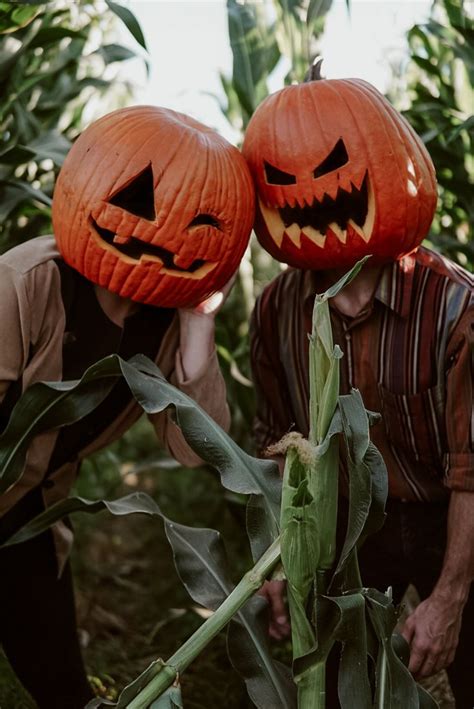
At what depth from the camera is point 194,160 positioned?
5.46 feet

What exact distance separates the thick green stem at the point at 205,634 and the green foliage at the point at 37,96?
1194 mm

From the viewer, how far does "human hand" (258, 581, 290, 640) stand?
2033 mm

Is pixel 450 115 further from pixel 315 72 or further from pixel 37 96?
pixel 37 96

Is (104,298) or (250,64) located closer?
(104,298)

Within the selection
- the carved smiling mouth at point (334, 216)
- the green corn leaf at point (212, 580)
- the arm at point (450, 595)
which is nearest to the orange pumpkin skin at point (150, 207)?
the carved smiling mouth at point (334, 216)

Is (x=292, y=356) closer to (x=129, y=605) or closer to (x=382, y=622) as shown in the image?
(x=382, y=622)

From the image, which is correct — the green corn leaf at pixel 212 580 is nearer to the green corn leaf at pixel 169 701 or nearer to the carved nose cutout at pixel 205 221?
the green corn leaf at pixel 169 701

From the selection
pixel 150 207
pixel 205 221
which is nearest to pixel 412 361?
pixel 205 221

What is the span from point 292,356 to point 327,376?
0.68m

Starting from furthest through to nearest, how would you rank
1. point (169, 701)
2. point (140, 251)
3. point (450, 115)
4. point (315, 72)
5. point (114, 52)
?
point (450, 115) < point (114, 52) < point (315, 72) < point (140, 251) < point (169, 701)

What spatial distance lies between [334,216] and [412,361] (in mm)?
339

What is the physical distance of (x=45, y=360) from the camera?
1702mm

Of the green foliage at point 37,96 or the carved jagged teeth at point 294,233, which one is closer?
the carved jagged teeth at point 294,233

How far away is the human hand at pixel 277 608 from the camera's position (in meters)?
2.03
